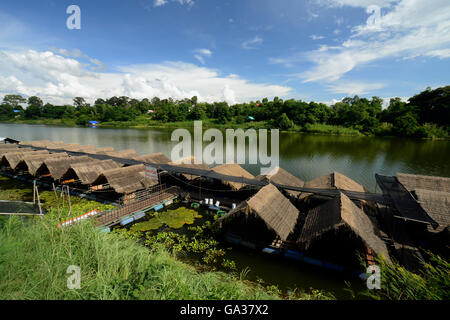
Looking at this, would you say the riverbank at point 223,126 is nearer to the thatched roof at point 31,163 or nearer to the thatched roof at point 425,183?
the thatched roof at point 425,183

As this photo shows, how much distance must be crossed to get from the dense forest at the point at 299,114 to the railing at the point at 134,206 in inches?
2023

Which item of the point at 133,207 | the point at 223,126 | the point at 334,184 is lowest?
the point at 133,207

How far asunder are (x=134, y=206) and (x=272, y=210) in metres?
7.93

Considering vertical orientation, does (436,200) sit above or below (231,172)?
below

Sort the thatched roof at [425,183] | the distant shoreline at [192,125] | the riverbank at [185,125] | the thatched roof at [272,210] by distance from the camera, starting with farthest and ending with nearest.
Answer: the riverbank at [185,125], the distant shoreline at [192,125], the thatched roof at [425,183], the thatched roof at [272,210]

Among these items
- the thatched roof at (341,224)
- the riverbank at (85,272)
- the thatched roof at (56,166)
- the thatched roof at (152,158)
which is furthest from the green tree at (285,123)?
the riverbank at (85,272)

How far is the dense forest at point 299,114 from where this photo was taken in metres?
44.9

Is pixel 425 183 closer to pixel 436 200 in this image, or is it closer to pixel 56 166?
pixel 436 200

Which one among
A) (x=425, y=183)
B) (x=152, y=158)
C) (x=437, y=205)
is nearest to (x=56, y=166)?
(x=152, y=158)

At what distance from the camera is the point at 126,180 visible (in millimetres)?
13141

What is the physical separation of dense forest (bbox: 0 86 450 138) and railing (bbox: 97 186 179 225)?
169 ft

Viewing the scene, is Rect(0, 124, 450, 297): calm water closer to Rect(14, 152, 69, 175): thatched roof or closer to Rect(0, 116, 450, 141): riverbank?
Rect(14, 152, 69, 175): thatched roof

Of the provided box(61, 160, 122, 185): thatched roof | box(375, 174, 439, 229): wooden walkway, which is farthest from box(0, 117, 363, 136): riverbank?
box(61, 160, 122, 185): thatched roof
